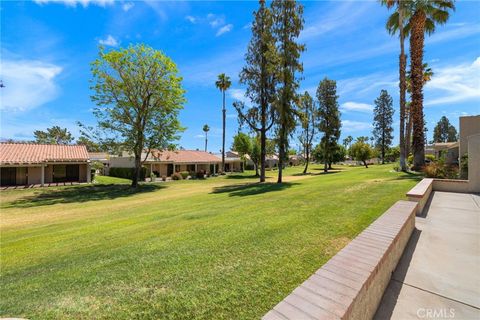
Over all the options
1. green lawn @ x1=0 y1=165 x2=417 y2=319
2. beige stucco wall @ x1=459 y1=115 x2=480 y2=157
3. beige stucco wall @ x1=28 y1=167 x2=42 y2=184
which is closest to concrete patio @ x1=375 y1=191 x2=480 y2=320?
green lawn @ x1=0 y1=165 x2=417 y2=319

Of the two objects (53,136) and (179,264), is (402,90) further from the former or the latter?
(53,136)

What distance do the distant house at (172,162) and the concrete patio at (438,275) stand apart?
3252 cm

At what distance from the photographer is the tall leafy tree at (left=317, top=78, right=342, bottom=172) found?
3781cm

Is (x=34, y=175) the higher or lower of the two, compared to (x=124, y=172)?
higher

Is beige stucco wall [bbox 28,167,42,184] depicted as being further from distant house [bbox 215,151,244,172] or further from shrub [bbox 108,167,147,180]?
distant house [bbox 215,151,244,172]

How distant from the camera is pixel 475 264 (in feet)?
12.3

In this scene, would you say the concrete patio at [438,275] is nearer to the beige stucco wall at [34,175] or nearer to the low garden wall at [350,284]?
the low garden wall at [350,284]

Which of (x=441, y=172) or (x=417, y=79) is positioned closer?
(x=441, y=172)

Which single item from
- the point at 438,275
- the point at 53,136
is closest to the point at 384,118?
the point at 438,275

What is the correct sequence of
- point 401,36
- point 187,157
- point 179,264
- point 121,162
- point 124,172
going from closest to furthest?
point 179,264 < point 401,36 < point 124,172 < point 121,162 < point 187,157

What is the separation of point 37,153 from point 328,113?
39.4 m

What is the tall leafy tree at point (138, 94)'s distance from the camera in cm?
2305

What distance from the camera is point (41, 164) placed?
2420cm

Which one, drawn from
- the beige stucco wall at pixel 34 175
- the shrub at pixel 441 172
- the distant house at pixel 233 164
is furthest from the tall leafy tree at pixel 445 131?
the beige stucco wall at pixel 34 175
